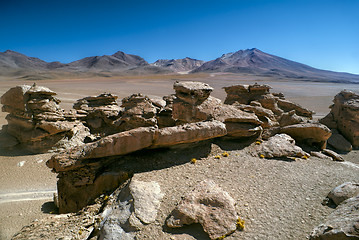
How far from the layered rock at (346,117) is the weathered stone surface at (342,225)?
7752 mm

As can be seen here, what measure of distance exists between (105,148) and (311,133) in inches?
248

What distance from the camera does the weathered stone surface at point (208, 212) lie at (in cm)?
304

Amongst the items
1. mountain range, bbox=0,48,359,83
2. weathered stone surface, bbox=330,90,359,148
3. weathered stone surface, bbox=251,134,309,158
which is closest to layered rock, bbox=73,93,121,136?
weathered stone surface, bbox=251,134,309,158

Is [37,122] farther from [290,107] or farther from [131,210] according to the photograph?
[290,107]

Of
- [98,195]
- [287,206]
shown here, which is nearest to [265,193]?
[287,206]

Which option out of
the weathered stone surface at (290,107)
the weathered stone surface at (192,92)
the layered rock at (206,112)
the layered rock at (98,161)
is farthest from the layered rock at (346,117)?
the layered rock at (98,161)

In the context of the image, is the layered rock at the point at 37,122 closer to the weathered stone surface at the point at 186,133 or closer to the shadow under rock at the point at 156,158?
the shadow under rock at the point at 156,158

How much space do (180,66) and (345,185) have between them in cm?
16072

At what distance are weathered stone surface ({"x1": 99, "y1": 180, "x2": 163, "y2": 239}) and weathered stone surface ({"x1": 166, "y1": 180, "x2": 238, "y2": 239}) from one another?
45 centimetres

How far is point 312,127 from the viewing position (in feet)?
21.2

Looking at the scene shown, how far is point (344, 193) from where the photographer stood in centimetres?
349

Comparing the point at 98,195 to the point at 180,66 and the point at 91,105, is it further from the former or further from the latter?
the point at 180,66

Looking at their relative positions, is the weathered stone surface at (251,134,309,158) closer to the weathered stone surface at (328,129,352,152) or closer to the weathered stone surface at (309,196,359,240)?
the weathered stone surface at (309,196,359,240)

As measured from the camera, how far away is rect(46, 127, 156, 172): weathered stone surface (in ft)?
15.5
